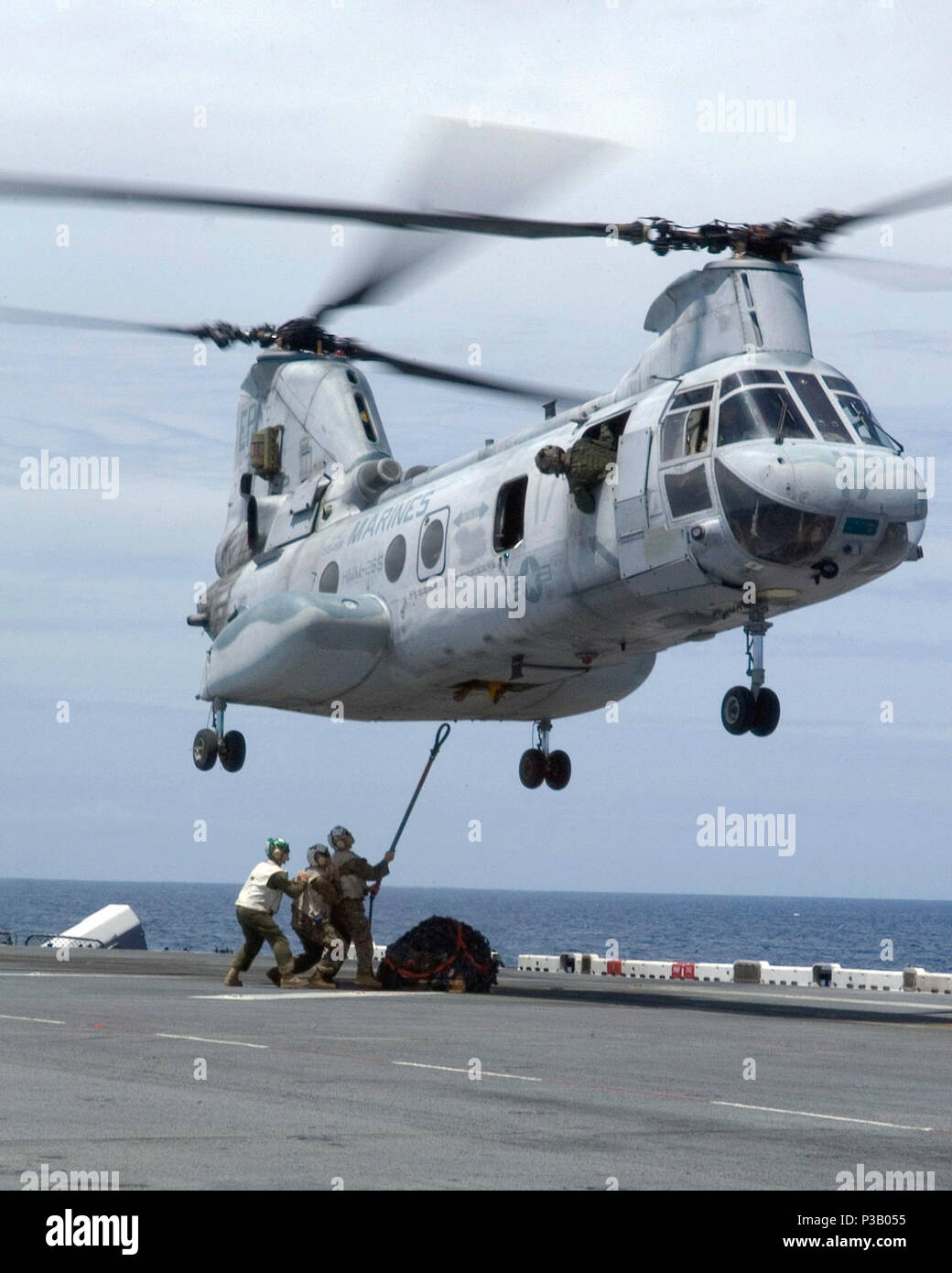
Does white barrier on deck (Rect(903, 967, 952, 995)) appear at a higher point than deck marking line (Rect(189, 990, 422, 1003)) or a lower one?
lower

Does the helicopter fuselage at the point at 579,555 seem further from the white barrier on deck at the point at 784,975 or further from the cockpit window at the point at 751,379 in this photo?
the white barrier on deck at the point at 784,975

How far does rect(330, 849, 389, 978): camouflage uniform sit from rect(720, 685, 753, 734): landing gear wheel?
5.34 metres

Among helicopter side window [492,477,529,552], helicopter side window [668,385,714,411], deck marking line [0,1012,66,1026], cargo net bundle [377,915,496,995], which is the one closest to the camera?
deck marking line [0,1012,66,1026]

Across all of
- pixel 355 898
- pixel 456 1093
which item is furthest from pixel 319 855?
pixel 456 1093

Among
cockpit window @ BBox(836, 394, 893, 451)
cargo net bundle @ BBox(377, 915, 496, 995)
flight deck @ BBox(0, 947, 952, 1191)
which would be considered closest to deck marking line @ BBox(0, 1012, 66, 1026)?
flight deck @ BBox(0, 947, 952, 1191)

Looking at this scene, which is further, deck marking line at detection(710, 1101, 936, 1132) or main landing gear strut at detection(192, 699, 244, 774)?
main landing gear strut at detection(192, 699, 244, 774)

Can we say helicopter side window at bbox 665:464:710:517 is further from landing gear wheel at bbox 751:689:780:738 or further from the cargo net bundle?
the cargo net bundle

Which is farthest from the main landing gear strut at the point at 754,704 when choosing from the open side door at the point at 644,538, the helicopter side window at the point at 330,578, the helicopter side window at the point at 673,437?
the helicopter side window at the point at 330,578

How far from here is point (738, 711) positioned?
19547 mm

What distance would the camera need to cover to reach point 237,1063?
40.3ft

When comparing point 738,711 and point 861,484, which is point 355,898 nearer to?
point 738,711

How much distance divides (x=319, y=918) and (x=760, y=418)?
8869mm

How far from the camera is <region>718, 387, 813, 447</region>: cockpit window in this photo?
59.6 feet

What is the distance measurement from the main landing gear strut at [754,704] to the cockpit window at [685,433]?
2049 mm
